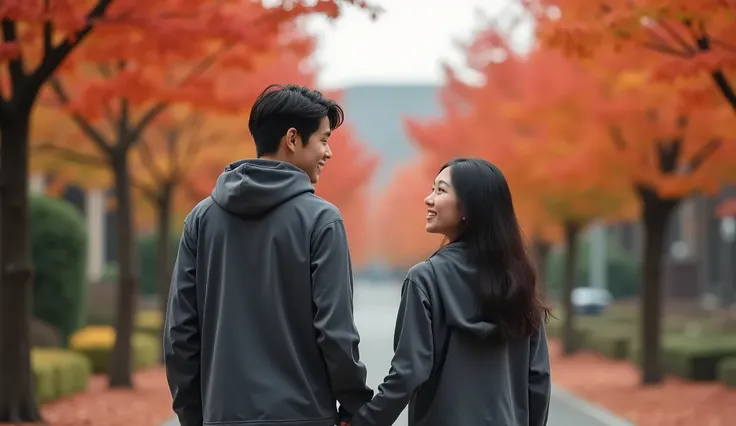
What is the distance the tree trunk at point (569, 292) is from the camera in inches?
A: 977

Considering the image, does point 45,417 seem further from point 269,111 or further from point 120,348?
point 269,111

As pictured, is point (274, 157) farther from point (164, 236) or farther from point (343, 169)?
point (343, 169)

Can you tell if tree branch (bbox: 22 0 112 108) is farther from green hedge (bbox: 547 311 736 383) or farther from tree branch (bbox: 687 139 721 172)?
green hedge (bbox: 547 311 736 383)

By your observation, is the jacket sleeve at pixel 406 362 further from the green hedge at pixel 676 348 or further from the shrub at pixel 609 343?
the shrub at pixel 609 343

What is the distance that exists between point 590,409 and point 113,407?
533cm

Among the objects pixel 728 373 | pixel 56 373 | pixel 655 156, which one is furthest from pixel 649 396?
pixel 56 373

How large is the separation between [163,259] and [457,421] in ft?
62.5

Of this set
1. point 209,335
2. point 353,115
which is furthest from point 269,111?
point 353,115

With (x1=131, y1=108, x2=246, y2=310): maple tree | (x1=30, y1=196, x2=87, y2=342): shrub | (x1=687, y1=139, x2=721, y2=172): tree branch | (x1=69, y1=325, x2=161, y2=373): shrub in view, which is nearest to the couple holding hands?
(x1=687, y1=139, x2=721, y2=172): tree branch

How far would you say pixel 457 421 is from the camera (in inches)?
174

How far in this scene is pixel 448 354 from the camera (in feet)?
14.7

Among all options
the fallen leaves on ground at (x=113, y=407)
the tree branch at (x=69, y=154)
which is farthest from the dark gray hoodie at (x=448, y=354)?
the tree branch at (x=69, y=154)

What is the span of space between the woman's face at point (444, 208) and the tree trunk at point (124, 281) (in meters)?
12.7

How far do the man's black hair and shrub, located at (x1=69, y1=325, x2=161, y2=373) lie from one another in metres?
14.5
